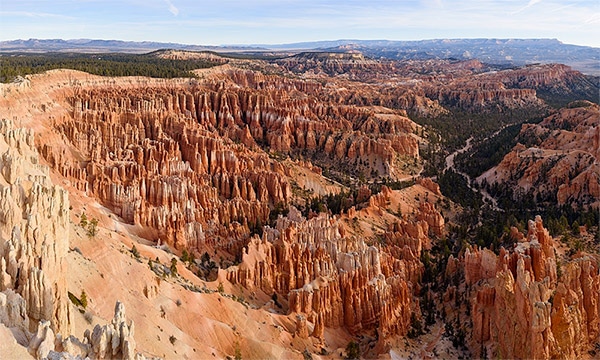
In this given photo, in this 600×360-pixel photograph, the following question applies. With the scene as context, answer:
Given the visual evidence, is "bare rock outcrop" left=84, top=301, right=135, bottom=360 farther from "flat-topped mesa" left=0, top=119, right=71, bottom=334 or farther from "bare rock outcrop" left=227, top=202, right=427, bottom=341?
"bare rock outcrop" left=227, top=202, right=427, bottom=341

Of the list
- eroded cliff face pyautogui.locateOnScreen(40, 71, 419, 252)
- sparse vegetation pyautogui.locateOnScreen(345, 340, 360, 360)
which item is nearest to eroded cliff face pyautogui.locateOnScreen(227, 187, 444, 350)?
sparse vegetation pyautogui.locateOnScreen(345, 340, 360, 360)

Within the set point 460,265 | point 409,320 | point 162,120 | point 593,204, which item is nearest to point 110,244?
point 409,320

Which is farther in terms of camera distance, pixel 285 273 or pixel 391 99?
pixel 391 99

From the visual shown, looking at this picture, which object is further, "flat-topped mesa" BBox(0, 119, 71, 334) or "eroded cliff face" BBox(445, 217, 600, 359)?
"eroded cliff face" BBox(445, 217, 600, 359)

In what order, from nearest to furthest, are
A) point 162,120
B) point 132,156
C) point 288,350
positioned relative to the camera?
point 288,350
point 132,156
point 162,120

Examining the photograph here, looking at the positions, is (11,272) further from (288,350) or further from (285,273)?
(285,273)
